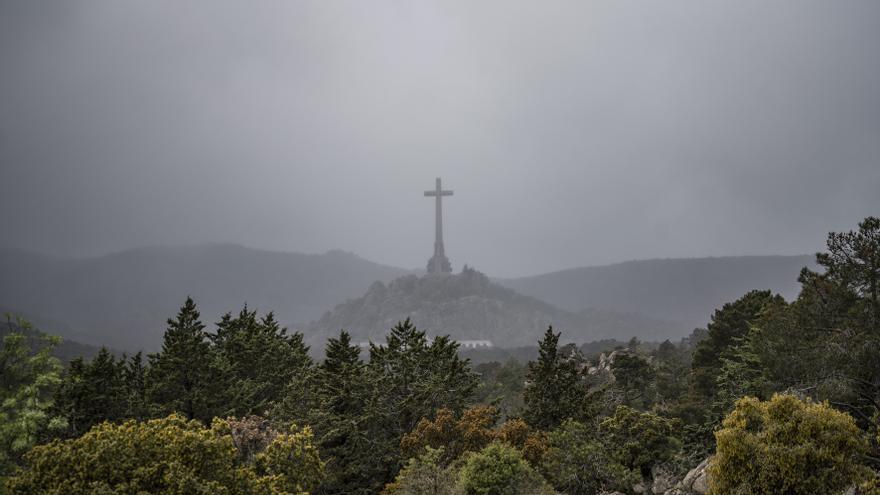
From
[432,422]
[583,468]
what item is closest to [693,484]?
[583,468]

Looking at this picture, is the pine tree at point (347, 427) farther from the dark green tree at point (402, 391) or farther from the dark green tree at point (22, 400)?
the dark green tree at point (22, 400)

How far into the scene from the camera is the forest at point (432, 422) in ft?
56.6

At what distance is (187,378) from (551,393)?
27.2 m

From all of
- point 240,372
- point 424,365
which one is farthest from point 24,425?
point 424,365

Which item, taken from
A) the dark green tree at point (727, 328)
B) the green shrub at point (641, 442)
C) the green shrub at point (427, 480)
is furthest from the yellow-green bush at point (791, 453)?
the dark green tree at point (727, 328)

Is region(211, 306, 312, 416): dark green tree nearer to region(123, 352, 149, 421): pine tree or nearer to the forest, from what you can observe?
the forest

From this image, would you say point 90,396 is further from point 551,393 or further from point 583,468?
point 551,393

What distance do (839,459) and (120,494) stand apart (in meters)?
22.4

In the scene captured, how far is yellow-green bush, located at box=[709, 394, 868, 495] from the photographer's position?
1727cm

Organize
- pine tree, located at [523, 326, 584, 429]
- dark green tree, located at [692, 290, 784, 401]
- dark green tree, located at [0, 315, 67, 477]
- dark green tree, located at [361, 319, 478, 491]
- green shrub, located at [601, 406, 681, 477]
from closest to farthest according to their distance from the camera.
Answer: green shrub, located at [601, 406, 681, 477] < dark green tree, located at [0, 315, 67, 477] < dark green tree, located at [361, 319, 478, 491] < pine tree, located at [523, 326, 584, 429] < dark green tree, located at [692, 290, 784, 401]

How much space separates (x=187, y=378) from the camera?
38844 mm

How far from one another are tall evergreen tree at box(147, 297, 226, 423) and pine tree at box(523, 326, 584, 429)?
23.1 meters

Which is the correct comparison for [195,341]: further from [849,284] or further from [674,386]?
[674,386]

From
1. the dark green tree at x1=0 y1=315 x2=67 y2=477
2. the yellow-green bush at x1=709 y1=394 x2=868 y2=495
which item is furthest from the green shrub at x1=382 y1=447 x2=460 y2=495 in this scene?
the dark green tree at x1=0 y1=315 x2=67 y2=477
